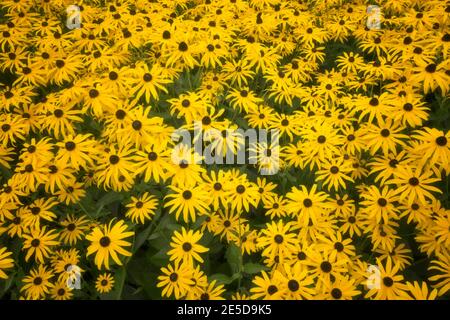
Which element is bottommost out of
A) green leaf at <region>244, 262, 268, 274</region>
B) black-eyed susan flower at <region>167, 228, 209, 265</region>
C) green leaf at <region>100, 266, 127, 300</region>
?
green leaf at <region>100, 266, 127, 300</region>

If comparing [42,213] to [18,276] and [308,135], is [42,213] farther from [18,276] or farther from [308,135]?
[308,135]

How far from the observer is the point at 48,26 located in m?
4.87

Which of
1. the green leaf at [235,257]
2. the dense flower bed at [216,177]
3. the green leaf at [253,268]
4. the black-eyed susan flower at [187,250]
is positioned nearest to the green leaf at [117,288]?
the dense flower bed at [216,177]

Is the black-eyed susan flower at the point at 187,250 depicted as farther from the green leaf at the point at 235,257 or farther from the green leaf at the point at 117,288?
the green leaf at the point at 117,288

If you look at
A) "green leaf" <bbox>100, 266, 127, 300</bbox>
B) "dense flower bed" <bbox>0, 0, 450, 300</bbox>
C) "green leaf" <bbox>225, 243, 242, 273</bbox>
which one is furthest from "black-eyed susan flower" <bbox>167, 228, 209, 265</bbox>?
"green leaf" <bbox>100, 266, 127, 300</bbox>

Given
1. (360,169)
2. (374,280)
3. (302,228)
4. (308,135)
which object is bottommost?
(374,280)

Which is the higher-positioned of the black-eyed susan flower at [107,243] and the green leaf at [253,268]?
the black-eyed susan flower at [107,243]

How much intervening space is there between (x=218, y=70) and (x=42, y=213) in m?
2.71

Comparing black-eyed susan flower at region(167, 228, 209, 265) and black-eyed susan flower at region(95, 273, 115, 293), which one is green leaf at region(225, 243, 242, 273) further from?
black-eyed susan flower at region(95, 273, 115, 293)

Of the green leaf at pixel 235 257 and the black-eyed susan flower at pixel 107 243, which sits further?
the green leaf at pixel 235 257

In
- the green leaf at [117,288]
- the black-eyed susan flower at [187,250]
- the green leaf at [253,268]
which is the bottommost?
the green leaf at [117,288]

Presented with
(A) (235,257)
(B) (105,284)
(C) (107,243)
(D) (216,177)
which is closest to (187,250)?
(A) (235,257)

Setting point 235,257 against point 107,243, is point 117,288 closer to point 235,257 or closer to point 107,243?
point 107,243

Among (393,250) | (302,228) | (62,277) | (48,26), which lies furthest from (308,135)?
(48,26)
